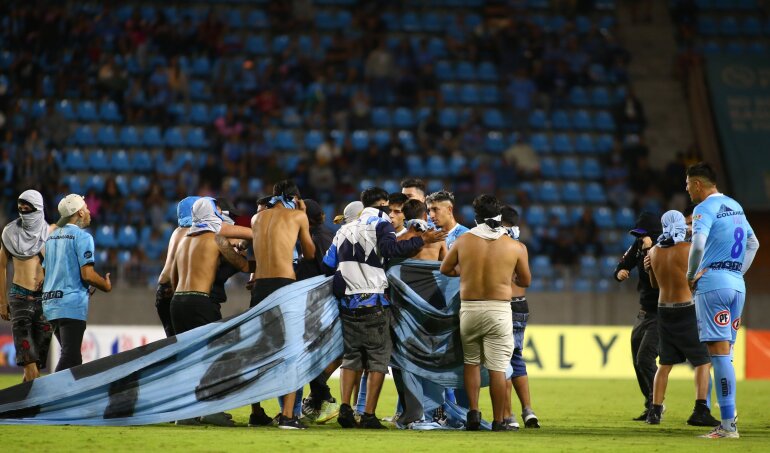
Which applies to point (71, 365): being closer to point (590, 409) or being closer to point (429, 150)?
point (590, 409)

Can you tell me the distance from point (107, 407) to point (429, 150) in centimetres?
1611

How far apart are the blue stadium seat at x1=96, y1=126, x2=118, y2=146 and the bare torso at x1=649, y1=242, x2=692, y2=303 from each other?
16246 millimetres

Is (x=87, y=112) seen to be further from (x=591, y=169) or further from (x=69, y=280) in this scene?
(x=69, y=280)

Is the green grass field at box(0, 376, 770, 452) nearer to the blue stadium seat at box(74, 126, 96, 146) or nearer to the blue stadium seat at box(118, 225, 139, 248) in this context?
the blue stadium seat at box(118, 225, 139, 248)

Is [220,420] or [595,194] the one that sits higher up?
[595,194]

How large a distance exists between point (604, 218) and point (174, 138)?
31.8 feet

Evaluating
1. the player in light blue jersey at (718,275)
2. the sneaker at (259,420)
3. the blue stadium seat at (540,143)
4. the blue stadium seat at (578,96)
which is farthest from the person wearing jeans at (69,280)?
the blue stadium seat at (578,96)

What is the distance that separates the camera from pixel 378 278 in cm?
1075

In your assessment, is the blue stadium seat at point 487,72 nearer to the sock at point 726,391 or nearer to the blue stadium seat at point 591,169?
the blue stadium seat at point 591,169

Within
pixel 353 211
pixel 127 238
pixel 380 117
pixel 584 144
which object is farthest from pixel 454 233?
pixel 584 144

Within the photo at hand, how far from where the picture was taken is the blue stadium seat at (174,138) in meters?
25.5

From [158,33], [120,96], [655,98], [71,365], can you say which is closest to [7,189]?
[120,96]

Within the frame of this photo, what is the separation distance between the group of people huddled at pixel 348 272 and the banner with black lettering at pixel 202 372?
214 millimetres

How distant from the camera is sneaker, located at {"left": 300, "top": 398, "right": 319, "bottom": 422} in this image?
461 inches
